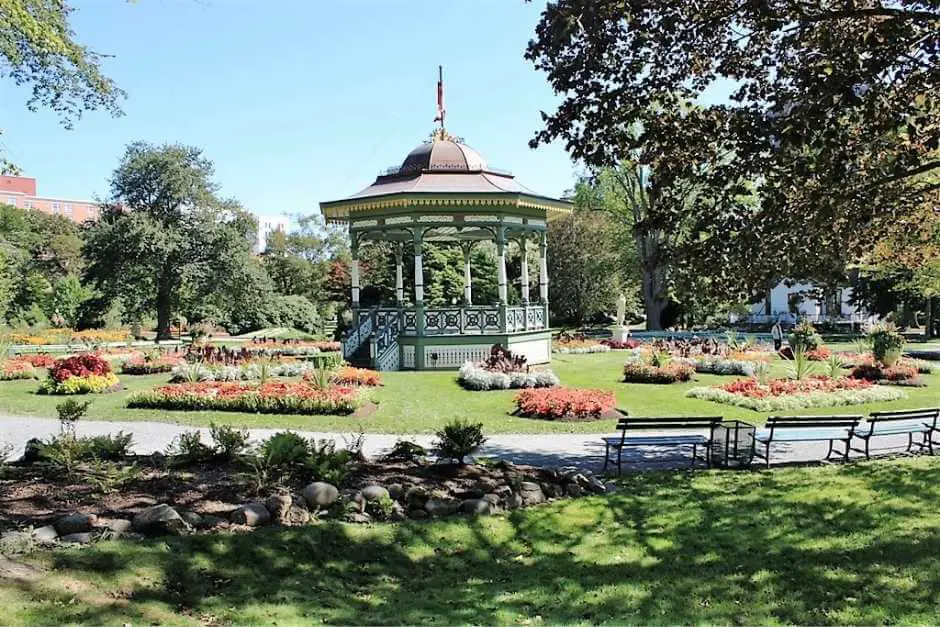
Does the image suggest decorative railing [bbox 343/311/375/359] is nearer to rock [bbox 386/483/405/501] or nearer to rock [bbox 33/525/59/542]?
rock [bbox 386/483/405/501]

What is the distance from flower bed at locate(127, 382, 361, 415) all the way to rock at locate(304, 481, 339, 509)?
738cm

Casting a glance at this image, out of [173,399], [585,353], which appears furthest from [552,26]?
[585,353]

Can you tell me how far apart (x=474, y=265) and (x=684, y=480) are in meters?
32.5

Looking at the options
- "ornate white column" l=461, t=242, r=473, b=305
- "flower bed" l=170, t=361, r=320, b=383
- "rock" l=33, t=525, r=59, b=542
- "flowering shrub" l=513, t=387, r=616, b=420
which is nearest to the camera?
"rock" l=33, t=525, r=59, b=542

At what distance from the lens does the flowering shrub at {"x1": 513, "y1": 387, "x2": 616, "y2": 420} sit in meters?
13.8

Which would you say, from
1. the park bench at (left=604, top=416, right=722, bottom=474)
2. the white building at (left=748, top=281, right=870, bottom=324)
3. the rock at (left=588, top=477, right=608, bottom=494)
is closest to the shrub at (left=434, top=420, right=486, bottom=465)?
the rock at (left=588, top=477, right=608, bottom=494)

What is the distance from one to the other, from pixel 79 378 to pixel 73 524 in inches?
538

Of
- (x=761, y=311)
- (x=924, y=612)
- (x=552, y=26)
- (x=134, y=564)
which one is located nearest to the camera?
(x=924, y=612)

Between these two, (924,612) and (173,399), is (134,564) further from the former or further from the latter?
(173,399)

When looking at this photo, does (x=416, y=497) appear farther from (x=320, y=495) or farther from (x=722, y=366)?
(x=722, y=366)

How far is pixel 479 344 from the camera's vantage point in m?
21.8

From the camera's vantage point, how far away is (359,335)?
23.0 meters

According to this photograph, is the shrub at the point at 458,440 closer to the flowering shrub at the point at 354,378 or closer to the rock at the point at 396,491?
the rock at the point at 396,491

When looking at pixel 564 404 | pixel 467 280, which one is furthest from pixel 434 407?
pixel 467 280
